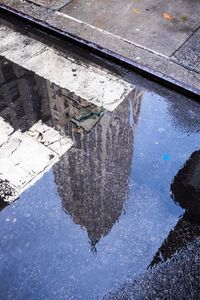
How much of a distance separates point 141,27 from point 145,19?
0.32 meters

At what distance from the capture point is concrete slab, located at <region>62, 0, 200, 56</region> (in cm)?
649

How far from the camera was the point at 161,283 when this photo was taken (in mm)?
3879

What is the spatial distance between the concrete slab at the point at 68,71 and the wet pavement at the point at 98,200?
14 centimetres

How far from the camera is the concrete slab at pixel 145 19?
21.3 feet

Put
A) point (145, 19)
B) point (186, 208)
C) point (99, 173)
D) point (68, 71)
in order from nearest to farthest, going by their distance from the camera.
Result: point (186, 208) < point (99, 173) < point (68, 71) < point (145, 19)

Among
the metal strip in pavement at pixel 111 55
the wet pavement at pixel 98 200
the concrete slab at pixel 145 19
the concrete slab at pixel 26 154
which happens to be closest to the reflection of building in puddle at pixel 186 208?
the wet pavement at pixel 98 200

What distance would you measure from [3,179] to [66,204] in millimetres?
879

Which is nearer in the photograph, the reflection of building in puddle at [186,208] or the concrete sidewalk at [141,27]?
the reflection of building in puddle at [186,208]

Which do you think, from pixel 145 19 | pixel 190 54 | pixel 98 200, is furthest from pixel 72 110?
pixel 145 19

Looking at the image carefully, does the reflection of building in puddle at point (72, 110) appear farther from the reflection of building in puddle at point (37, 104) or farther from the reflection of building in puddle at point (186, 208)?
the reflection of building in puddle at point (186, 208)

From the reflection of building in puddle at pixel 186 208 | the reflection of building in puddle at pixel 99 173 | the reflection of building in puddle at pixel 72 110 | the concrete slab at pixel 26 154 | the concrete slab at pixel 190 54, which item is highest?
the concrete slab at pixel 190 54

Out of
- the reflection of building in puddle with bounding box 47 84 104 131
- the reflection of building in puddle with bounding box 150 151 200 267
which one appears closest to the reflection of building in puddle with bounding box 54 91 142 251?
the reflection of building in puddle with bounding box 47 84 104 131

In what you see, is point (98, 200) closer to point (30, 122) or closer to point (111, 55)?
point (30, 122)

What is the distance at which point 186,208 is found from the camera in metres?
4.51
